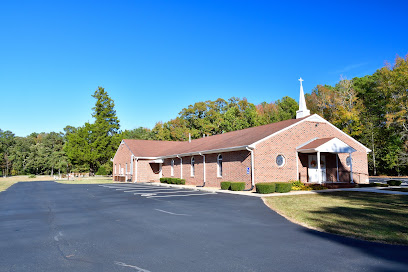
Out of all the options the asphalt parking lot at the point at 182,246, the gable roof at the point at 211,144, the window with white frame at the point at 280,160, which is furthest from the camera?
the gable roof at the point at 211,144

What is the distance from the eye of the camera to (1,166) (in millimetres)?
86875

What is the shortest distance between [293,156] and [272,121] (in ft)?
108

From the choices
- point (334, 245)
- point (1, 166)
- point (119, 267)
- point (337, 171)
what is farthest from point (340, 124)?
point (1, 166)

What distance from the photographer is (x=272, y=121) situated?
2168 inches

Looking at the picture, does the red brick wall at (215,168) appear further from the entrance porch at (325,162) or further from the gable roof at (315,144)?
the gable roof at (315,144)

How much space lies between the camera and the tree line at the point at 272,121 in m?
39.3

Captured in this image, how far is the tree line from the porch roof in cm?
2042

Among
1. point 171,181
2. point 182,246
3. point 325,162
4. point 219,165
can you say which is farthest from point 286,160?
point 182,246

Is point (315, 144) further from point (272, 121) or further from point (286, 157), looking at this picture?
point (272, 121)

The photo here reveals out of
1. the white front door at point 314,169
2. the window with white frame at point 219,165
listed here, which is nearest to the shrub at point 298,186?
the white front door at point 314,169

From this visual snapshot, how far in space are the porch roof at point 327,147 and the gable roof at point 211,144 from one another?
542 mm

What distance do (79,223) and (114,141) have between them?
4868 centimetres

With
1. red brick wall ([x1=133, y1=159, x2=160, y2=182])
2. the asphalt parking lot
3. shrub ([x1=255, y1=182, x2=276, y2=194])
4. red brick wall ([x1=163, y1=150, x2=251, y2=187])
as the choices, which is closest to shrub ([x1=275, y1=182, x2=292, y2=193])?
shrub ([x1=255, y1=182, x2=276, y2=194])

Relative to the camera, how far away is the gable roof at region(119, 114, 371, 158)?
2300cm
